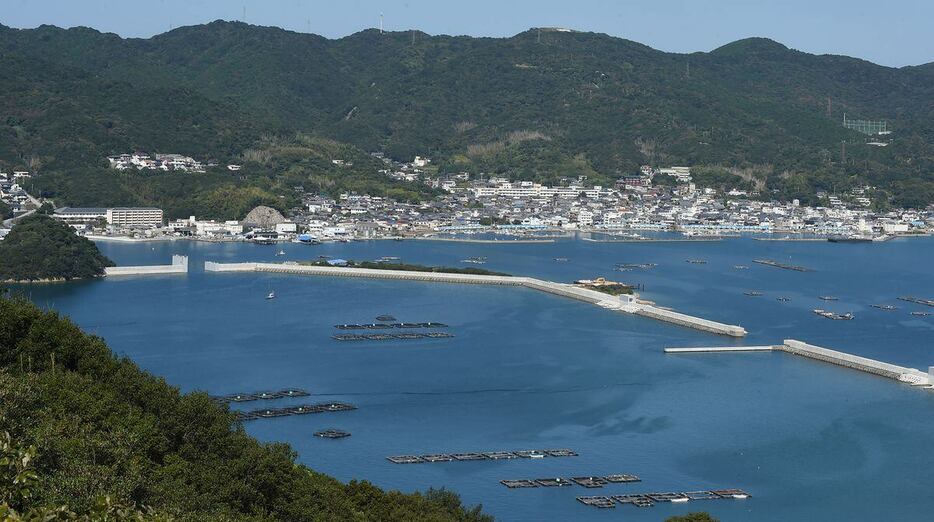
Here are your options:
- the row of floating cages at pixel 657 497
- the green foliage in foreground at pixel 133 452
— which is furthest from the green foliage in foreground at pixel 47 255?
the row of floating cages at pixel 657 497

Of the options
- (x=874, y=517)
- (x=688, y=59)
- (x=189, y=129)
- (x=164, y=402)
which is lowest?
(x=874, y=517)

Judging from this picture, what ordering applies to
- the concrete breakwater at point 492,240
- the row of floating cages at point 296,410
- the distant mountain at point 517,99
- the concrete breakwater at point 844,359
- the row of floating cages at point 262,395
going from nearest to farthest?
the row of floating cages at point 296,410 → the row of floating cages at point 262,395 → the concrete breakwater at point 844,359 → the concrete breakwater at point 492,240 → the distant mountain at point 517,99

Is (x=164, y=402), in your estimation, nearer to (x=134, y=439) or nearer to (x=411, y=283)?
(x=134, y=439)

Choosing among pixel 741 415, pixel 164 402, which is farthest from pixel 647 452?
pixel 164 402

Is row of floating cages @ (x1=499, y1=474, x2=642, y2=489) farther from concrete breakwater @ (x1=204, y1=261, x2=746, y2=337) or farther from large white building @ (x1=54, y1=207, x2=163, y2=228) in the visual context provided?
large white building @ (x1=54, y1=207, x2=163, y2=228)

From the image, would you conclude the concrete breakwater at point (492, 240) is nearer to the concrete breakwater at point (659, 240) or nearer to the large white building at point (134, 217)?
the concrete breakwater at point (659, 240)

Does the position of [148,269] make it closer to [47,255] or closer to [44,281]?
[47,255]

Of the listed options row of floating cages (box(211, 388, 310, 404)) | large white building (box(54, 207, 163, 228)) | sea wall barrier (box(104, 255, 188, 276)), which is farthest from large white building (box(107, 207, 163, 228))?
row of floating cages (box(211, 388, 310, 404))

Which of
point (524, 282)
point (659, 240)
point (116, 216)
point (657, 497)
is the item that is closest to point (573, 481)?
point (657, 497)
